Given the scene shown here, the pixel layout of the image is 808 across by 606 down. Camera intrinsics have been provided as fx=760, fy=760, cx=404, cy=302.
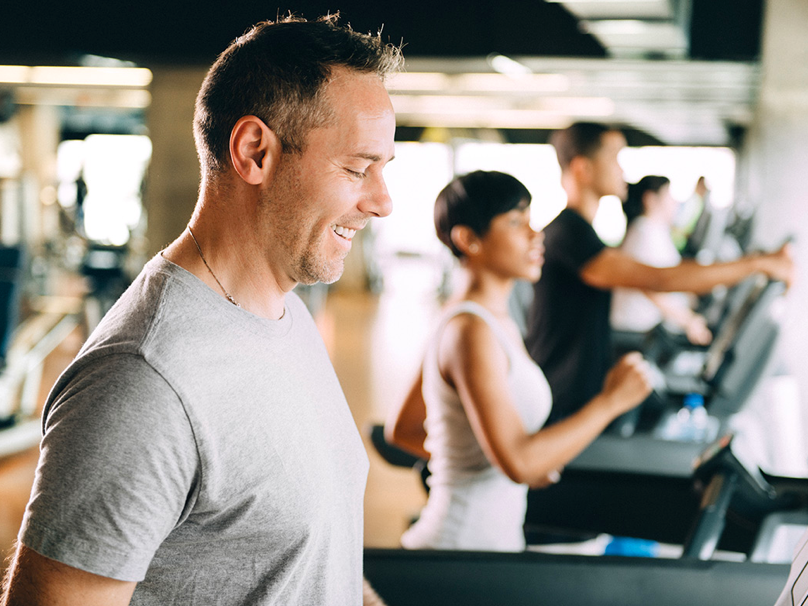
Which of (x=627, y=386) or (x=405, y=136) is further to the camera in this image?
(x=405, y=136)

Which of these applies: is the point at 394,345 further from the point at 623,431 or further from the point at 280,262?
the point at 280,262

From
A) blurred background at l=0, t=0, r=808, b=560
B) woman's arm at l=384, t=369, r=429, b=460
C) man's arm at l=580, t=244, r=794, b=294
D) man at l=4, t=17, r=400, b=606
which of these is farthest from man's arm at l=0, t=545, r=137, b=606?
man's arm at l=580, t=244, r=794, b=294

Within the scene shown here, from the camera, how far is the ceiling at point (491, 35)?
4184 millimetres

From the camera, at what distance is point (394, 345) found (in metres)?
7.54

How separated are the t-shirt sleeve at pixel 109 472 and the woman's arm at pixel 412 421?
3.86ft

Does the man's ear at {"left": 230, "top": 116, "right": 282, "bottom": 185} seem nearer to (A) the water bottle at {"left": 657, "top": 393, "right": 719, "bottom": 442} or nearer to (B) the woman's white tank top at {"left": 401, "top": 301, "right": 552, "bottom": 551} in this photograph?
(B) the woman's white tank top at {"left": 401, "top": 301, "right": 552, "bottom": 551}

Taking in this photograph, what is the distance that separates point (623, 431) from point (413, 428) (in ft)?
3.60

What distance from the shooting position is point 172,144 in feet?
19.6

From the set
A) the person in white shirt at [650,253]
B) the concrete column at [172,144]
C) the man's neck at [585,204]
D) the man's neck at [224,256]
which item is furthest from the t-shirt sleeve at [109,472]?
the concrete column at [172,144]

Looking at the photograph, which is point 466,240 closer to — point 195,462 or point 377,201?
point 377,201

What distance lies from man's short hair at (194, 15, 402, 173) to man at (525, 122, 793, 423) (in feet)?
4.85

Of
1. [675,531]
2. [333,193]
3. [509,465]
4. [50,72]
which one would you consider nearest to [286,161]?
[333,193]

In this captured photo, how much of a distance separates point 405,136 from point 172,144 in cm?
770

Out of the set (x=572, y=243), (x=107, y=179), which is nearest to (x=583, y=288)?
(x=572, y=243)
